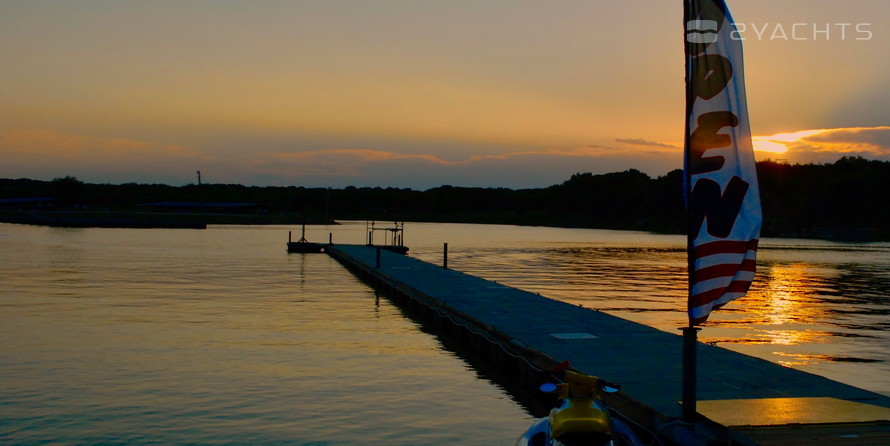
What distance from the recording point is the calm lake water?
48.9 ft

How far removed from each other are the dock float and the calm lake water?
107cm

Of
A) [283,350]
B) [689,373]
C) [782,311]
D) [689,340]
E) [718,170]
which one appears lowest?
[782,311]

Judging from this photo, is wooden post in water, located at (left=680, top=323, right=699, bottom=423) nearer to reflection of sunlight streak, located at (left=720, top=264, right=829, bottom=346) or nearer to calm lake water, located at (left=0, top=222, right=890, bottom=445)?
calm lake water, located at (left=0, top=222, right=890, bottom=445)

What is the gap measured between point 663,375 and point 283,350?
36.6 feet

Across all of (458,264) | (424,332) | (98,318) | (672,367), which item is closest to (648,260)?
(458,264)

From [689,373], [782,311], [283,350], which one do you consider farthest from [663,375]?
[782,311]

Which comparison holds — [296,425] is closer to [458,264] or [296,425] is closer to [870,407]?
[870,407]

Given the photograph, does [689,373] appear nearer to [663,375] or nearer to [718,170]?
[718,170]

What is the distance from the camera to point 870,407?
11680mm

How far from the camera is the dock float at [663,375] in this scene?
10703 mm

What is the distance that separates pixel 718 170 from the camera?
10.6 m

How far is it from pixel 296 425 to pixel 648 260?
59.6m

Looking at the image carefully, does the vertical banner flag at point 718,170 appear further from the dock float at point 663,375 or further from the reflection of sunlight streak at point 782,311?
the reflection of sunlight streak at point 782,311

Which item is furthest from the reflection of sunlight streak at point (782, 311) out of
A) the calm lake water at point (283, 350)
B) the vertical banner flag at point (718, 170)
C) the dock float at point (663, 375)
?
the vertical banner flag at point (718, 170)
